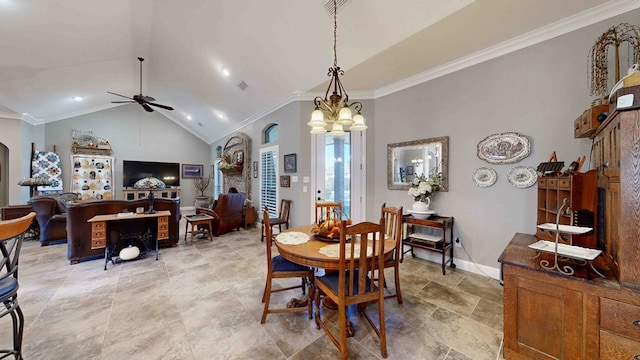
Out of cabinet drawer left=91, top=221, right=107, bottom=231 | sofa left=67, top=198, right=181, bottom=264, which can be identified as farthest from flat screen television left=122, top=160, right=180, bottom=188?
cabinet drawer left=91, top=221, right=107, bottom=231

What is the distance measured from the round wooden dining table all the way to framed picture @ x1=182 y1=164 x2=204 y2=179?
8.59m

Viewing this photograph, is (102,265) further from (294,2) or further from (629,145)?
(629,145)

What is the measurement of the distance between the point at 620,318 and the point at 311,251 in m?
1.83

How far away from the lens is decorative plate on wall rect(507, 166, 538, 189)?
2.63m

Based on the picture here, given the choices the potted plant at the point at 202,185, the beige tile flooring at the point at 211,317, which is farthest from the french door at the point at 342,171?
the potted plant at the point at 202,185

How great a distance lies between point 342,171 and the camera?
4410mm

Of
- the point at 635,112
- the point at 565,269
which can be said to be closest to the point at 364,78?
the point at 635,112

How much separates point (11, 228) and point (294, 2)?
3329mm

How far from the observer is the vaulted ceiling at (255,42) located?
244cm

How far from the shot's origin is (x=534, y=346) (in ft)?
4.86

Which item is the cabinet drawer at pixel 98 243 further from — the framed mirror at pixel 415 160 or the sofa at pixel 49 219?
the framed mirror at pixel 415 160

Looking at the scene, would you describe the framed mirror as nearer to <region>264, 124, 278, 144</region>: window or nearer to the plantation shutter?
<region>264, 124, 278, 144</region>: window

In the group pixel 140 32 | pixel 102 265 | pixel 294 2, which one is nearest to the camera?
pixel 294 2

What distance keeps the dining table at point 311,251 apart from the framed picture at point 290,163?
240cm
